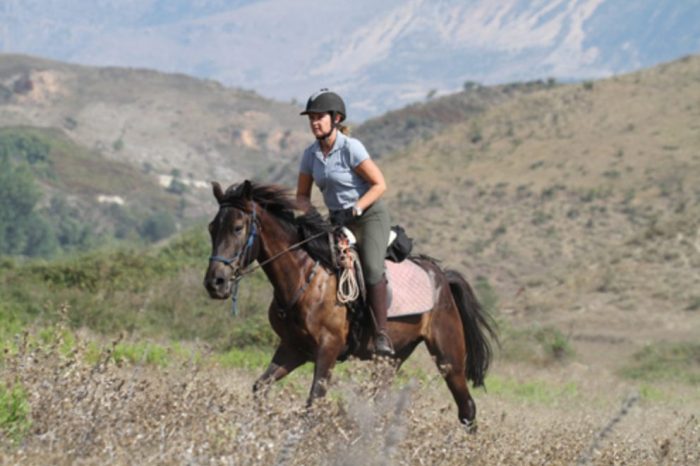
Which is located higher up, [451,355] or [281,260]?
[281,260]

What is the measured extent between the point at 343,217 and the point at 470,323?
6.13 ft

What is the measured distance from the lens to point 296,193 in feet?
30.3

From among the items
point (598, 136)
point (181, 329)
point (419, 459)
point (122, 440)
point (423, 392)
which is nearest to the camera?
point (122, 440)

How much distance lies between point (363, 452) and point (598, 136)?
69.9 m

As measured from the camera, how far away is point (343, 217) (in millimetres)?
9133

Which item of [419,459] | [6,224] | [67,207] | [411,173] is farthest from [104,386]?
[67,207]

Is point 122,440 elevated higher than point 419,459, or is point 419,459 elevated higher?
point 122,440

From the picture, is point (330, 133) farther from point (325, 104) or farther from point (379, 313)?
point (379, 313)

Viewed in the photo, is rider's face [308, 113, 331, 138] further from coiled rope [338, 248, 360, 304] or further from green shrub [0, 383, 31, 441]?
green shrub [0, 383, 31, 441]

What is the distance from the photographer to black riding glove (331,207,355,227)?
9109mm

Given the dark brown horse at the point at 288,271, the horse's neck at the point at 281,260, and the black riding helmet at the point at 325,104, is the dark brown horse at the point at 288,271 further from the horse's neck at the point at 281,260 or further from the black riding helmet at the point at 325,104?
the black riding helmet at the point at 325,104

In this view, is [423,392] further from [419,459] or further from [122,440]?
[122,440]

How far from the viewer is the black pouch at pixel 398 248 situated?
377 inches

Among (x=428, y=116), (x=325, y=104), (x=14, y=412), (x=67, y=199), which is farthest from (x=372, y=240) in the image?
(x=67, y=199)
